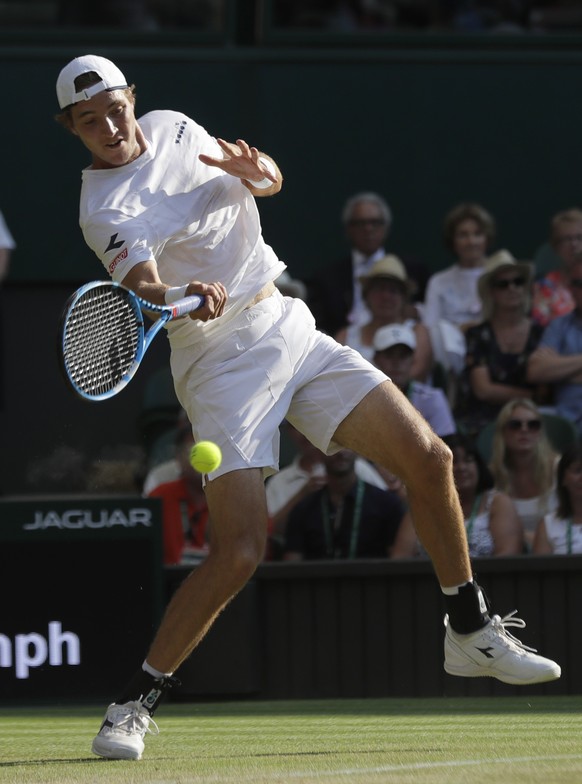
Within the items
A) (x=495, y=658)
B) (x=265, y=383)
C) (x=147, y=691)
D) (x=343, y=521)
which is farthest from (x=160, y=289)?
(x=343, y=521)

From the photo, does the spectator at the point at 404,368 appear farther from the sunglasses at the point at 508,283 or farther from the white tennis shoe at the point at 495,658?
the white tennis shoe at the point at 495,658

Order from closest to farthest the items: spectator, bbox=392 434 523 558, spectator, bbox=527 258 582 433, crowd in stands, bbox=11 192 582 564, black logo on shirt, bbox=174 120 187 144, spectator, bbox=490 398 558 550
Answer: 1. black logo on shirt, bbox=174 120 187 144
2. spectator, bbox=392 434 523 558
3. crowd in stands, bbox=11 192 582 564
4. spectator, bbox=490 398 558 550
5. spectator, bbox=527 258 582 433

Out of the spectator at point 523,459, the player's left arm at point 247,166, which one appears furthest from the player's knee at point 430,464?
the spectator at point 523,459

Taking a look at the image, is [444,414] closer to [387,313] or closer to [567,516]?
[387,313]

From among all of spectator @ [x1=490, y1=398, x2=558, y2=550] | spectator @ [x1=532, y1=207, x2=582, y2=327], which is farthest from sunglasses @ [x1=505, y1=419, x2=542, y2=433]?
spectator @ [x1=532, y1=207, x2=582, y2=327]

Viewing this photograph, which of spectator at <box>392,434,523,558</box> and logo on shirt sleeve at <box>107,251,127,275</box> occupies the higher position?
logo on shirt sleeve at <box>107,251,127,275</box>

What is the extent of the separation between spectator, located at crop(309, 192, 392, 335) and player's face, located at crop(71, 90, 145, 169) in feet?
15.1

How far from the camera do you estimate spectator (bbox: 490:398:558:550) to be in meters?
7.94

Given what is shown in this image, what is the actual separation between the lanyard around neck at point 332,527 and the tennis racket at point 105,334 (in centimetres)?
315

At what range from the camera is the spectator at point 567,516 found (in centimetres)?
744

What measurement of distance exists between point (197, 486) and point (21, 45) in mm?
4089

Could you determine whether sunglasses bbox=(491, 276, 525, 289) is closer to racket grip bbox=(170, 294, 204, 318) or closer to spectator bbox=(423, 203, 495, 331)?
spectator bbox=(423, 203, 495, 331)

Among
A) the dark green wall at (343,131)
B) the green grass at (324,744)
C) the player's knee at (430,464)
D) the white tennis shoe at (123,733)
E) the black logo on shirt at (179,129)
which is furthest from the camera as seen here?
the dark green wall at (343,131)

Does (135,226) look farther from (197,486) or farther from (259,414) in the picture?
(197,486)
